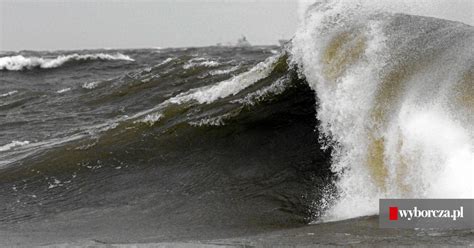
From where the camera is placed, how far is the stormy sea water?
5.51m

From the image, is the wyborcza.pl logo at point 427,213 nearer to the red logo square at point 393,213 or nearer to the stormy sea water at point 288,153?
the red logo square at point 393,213

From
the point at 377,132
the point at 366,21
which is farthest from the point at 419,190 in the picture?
the point at 366,21

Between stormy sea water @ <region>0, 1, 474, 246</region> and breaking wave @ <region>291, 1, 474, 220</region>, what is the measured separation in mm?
16

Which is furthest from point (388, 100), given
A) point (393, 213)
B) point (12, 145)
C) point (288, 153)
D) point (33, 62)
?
point (33, 62)

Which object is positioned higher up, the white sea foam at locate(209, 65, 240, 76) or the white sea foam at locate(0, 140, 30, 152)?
the white sea foam at locate(209, 65, 240, 76)

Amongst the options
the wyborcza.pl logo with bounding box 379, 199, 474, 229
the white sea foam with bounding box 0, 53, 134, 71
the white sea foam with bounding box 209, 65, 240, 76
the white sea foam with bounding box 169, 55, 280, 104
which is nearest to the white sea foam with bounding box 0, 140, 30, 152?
the white sea foam with bounding box 169, 55, 280, 104

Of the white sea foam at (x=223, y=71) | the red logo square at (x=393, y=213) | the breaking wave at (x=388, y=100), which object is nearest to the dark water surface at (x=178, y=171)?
the breaking wave at (x=388, y=100)

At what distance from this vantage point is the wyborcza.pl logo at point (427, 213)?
4.82m

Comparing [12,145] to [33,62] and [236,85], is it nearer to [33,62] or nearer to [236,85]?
[236,85]

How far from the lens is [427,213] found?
505 cm

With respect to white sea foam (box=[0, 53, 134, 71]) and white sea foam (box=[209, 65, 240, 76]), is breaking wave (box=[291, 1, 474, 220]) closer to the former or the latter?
white sea foam (box=[209, 65, 240, 76])

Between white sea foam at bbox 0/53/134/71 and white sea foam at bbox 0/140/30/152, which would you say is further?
white sea foam at bbox 0/53/134/71

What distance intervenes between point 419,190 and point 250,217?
1559 mm

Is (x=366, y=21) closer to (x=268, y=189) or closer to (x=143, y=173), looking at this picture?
(x=268, y=189)
